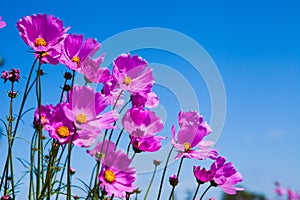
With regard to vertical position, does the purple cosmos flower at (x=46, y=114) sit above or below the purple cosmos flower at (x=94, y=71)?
below

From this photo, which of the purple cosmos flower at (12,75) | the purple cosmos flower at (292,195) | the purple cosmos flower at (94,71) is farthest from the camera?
the purple cosmos flower at (292,195)

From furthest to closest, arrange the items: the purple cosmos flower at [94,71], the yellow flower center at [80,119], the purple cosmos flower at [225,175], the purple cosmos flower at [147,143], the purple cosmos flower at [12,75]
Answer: the purple cosmos flower at [12,75], the purple cosmos flower at [225,175], the purple cosmos flower at [147,143], the purple cosmos flower at [94,71], the yellow flower center at [80,119]

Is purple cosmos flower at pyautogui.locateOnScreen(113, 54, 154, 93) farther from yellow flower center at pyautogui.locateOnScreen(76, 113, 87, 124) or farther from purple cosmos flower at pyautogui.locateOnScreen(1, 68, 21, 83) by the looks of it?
purple cosmos flower at pyautogui.locateOnScreen(1, 68, 21, 83)

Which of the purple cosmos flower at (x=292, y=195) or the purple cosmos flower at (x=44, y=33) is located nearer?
Answer: the purple cosmos flower at (x=44, y=33)

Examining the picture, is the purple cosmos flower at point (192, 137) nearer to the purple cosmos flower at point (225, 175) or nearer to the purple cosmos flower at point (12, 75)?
the purple cosmos flower at point (225, 175)

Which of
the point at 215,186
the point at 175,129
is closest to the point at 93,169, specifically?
the point at 175,129

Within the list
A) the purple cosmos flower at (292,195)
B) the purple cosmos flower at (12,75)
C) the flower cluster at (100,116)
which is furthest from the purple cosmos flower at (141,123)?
the purple cosmos flower at (292,195)

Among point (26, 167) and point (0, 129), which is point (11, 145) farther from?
point (0, 129)
